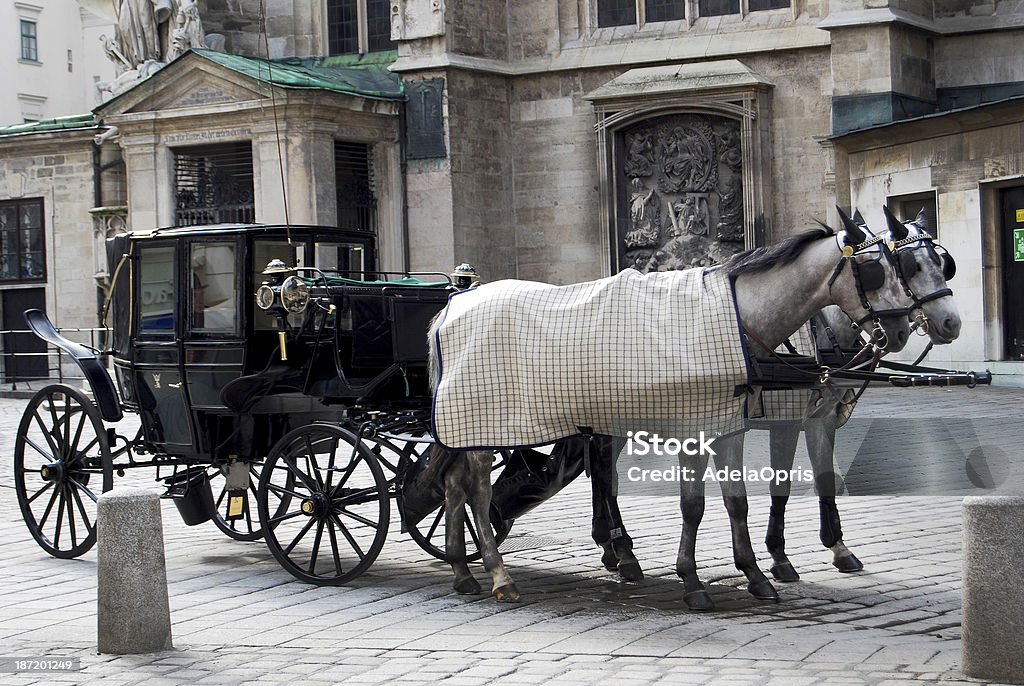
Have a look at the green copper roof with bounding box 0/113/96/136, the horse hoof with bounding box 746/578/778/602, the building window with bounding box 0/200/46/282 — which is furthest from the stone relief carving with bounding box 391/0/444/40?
the horse hoof with bounding box 746/578/778/602

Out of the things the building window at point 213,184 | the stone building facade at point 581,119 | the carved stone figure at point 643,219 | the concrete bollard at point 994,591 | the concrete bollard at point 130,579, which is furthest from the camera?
the carved stone figure at point 643,219

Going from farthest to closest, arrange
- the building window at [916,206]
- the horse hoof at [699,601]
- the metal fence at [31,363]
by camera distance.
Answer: the metal fence at [31,363], the building window at [916,206], the horse hoof at [699,601]

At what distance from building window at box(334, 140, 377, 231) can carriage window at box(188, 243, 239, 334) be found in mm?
14665

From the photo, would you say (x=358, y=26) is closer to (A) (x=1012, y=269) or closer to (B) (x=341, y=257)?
(A) (x=1012, y=269)

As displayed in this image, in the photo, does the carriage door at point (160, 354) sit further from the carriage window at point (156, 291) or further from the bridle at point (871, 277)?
the bridle at point (871, 277)

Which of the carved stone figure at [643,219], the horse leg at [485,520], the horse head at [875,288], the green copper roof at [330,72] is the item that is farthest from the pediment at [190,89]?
the horse head at [875,288]

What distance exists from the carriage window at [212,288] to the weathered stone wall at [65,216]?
1763cm

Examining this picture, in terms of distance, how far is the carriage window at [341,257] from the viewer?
949cm

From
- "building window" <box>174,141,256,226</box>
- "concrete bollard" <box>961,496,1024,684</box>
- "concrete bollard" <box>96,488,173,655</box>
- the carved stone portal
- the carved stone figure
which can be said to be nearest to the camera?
"concrete bollard" <box>961,496,1024,684</box>

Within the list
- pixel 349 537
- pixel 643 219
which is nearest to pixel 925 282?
pixel 349 537

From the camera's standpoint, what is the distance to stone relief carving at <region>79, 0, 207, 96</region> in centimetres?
2466

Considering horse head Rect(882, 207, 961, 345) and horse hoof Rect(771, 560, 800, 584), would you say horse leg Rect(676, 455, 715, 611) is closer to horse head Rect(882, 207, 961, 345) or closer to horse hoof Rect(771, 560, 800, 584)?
horse hoof Rect(771, 560, 800, 584)

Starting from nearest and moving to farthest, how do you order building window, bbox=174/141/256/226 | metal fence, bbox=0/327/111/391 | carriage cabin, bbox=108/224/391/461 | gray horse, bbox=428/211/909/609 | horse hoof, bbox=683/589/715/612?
1. gray horse, bbox=428/211/909/609
2. horse hoof, bbox=683/589/715/612
3. carriage cabin, bbox=108/224/391/461
4. building window, bbox=174/141/256/226
5. metal fence, bbox=0/327/111/391

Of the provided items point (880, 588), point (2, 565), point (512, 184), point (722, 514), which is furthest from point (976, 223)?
point (2, 565)
